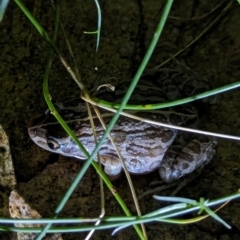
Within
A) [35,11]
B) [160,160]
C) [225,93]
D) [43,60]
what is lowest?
[160,160]

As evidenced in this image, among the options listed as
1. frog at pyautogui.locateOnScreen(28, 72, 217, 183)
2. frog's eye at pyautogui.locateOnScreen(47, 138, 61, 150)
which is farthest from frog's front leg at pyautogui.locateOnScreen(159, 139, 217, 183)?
frog's eye at pyautogui.locateOnScreen(47, 138, 61, 150)

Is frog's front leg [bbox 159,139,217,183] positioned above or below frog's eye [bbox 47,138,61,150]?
below

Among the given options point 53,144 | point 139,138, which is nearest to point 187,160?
point 139,138

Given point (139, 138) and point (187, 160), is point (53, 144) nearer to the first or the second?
point (139, 138)

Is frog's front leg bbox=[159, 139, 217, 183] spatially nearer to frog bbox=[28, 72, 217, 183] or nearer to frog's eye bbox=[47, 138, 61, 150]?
frog bbox=[28, 72, 217, 183]

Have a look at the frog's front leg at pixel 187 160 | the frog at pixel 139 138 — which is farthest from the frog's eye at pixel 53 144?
the frog's front leg at pixel 187 160

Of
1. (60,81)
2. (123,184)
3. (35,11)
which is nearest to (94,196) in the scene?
(123,184)

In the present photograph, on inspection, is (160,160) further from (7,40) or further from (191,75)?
(7,40)
